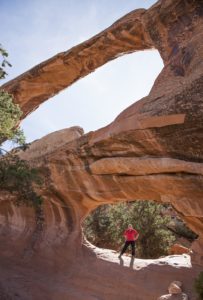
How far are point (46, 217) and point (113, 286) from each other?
545cm

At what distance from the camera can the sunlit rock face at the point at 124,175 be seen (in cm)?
1144

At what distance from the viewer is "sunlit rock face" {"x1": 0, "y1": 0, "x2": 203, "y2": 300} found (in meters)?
11.4

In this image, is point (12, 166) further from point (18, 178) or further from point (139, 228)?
point (139, 228)

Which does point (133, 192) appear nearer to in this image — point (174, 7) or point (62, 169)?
point (62, 169)

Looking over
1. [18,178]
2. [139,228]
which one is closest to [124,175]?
[18,178]

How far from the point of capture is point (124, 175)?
13.3 metres

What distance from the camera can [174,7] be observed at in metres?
14.4

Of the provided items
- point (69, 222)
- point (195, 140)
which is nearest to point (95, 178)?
point (69, 222)

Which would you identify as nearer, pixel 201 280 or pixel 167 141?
pixel 201 280

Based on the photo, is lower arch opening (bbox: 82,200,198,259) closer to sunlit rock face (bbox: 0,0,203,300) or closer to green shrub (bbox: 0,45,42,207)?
sunlit rock face (bbox: 0,0,203,300)

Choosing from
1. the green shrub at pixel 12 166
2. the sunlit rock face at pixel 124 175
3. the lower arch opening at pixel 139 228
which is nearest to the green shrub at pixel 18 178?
the green shrub at pixel 12 166

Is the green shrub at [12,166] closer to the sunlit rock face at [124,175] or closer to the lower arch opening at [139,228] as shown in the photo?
the sunlit rock face at [124,175]

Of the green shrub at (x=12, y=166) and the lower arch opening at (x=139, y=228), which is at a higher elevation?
the green shrub at (x=12, y=166)

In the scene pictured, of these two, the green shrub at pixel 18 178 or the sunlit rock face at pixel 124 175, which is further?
the sunlit rock face at pixel 124 175
